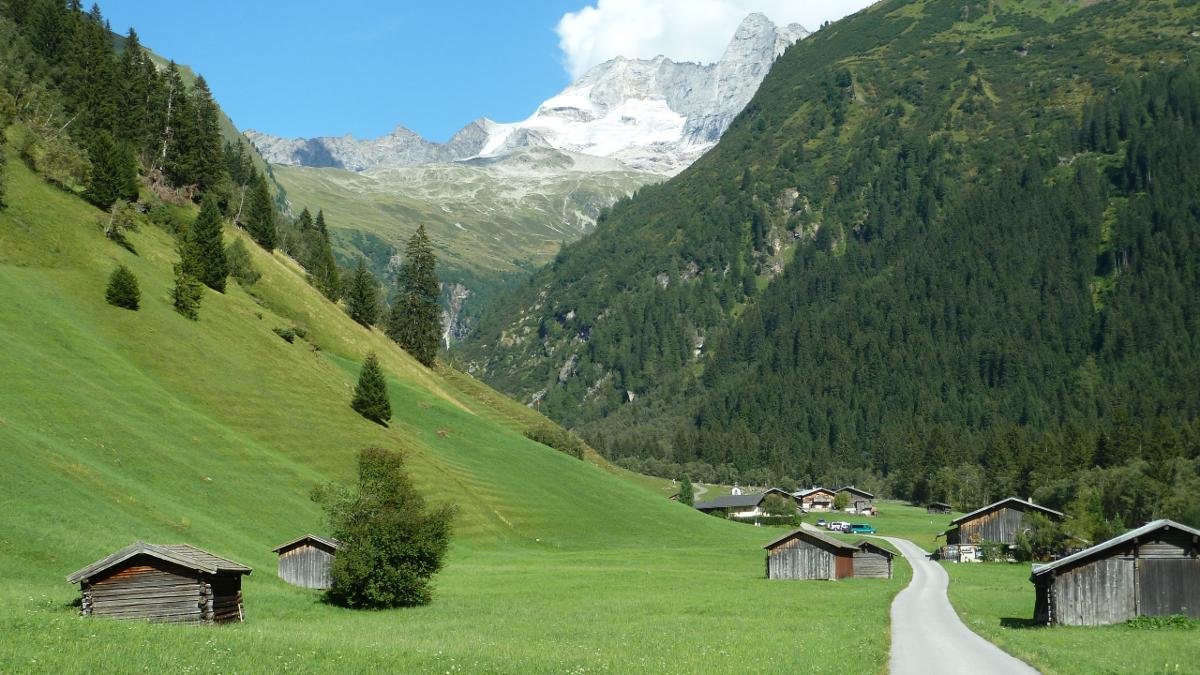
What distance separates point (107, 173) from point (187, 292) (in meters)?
23.6

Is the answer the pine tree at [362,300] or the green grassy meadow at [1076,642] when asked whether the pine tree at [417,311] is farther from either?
the green grassy meadow at [1076,642]

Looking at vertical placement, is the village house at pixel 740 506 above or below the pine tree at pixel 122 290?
below

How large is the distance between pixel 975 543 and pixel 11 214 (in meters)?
115

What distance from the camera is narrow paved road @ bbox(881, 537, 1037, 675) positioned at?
33.0 metres

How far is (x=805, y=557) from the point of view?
3452 inches

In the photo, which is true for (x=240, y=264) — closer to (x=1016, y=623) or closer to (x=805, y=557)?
(x=805, y=557)

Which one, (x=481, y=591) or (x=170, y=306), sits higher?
(x=170, y=306)

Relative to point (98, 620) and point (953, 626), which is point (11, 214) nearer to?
point (98, 620)

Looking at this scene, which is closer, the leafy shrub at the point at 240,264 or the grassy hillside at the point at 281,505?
the grassy hillside at the point at 281,505

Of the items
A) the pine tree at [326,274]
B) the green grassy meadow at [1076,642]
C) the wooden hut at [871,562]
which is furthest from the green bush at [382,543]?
the pine tree at [326,274]

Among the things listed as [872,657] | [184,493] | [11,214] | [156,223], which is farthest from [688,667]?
[156,223]

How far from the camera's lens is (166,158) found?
133125 mm

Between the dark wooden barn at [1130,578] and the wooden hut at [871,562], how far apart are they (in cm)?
4011

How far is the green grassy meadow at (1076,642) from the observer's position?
33.3m
